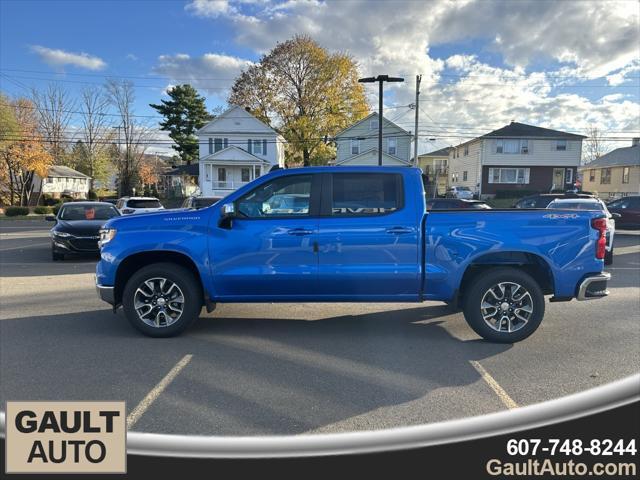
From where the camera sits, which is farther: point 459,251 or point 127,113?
point 127,113

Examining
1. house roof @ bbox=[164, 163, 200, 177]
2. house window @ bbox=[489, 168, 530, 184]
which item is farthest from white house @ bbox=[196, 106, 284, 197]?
house window @ bbox=[489, 168, 530, 184]

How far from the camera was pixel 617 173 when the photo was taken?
4472 centimetres

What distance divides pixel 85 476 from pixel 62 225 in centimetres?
1178

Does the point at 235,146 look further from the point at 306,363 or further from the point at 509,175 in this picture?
the point at 306,363

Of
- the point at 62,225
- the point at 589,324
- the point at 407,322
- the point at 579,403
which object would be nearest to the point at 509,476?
the point at 579,403

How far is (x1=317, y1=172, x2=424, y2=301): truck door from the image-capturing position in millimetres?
4719

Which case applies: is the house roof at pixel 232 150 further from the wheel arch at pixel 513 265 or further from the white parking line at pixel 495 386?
the white parking line at pixel 495 386

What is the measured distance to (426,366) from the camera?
414 cm

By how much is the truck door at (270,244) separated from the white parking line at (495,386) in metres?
1.92

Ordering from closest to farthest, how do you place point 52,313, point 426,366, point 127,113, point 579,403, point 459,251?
1. point 579,403
2. point 426,366
3. point 459,251
4. point 52,313
5. point 127,113

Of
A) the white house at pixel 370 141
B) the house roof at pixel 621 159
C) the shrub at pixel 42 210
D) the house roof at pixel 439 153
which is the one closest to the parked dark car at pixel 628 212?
the white house at pixel 370 141

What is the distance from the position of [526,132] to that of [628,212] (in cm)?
2747

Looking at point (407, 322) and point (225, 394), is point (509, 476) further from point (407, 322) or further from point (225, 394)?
point (407, 322)

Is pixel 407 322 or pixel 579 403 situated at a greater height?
pixel 579 403
